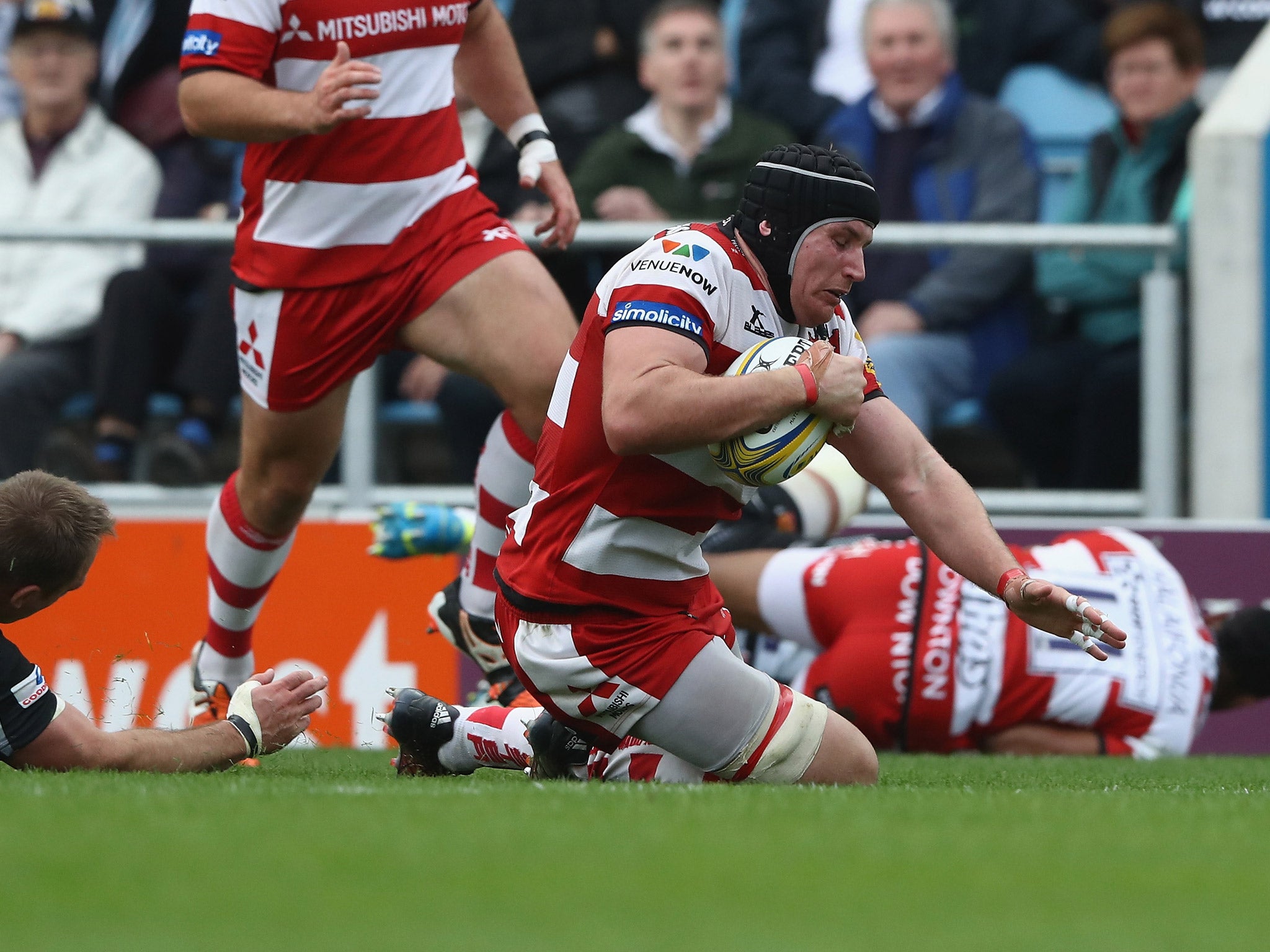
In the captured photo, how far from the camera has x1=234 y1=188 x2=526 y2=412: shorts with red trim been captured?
4.87m

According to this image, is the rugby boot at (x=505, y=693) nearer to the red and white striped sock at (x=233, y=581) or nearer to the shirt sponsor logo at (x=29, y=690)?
the red and white striped sock at (x=233, y=581)

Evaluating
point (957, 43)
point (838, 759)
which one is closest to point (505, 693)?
point (838, 759)

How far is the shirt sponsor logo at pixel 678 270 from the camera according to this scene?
384 centimetres

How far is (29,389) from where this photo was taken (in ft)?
24.1

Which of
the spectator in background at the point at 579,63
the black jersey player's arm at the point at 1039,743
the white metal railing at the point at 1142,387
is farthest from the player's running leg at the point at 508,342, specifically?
the spectator in background at the point at 579,63

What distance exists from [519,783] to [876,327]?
3601mm

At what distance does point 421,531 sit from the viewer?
582cm

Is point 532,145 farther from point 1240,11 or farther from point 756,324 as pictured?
point 1240,11

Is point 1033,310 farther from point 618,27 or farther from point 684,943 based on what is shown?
point 684,943

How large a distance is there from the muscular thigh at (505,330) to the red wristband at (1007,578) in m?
1.37

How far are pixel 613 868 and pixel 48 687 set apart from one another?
172cm

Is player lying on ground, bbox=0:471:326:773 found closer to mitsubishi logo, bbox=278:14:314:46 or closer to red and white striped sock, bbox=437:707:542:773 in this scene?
red and white striped sock, bbox=437:707:542:773

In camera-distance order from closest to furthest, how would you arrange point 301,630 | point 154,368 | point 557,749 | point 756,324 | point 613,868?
point 613,868 < point 756,324 < point 557,749 < point 301,630 < point 154,368

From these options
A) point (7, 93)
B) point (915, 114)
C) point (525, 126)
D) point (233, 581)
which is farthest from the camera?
point (7, 93)
